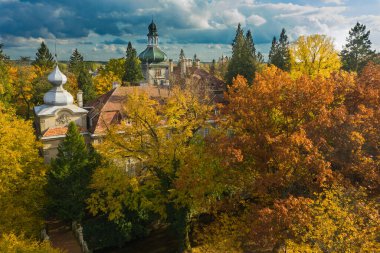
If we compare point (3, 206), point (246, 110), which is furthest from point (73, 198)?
point (246, 110)

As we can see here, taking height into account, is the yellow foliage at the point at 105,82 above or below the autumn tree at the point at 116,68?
below

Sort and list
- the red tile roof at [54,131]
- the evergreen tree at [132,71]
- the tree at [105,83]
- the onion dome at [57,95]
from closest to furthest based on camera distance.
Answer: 1. the red tile roof at [54,131]
2. the onion dome at [57,95]
3. the tree at [105,83]
4. the evergreen tree at [132,71]

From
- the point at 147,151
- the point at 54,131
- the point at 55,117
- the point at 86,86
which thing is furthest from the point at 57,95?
the point at 86,86

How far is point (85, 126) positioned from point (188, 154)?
1610cm

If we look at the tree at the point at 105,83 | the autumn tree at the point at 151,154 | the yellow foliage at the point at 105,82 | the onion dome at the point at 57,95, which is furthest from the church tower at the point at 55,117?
the yellow foliage at the point at 105,82

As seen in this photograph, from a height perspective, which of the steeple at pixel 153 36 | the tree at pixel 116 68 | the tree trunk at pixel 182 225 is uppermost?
the steeple at pixel 153 36

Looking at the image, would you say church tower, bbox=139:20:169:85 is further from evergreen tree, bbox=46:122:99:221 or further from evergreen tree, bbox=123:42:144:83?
evergreen tree, bbox=46:122:99:221

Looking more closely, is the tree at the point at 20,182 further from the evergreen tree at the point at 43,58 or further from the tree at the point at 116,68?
the evergreen tree at the point at 43,58

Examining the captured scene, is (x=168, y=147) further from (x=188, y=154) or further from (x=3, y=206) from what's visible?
(x=3, y=206)

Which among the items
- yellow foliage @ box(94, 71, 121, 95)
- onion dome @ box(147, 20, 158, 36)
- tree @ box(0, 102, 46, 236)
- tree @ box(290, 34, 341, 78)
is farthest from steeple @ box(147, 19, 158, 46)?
tree @ box(0, 102, 46, 236)

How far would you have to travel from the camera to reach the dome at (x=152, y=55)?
62.2m

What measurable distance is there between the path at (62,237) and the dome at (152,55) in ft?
133

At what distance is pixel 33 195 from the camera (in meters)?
24.1

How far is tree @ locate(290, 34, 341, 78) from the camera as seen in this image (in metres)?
41.0
